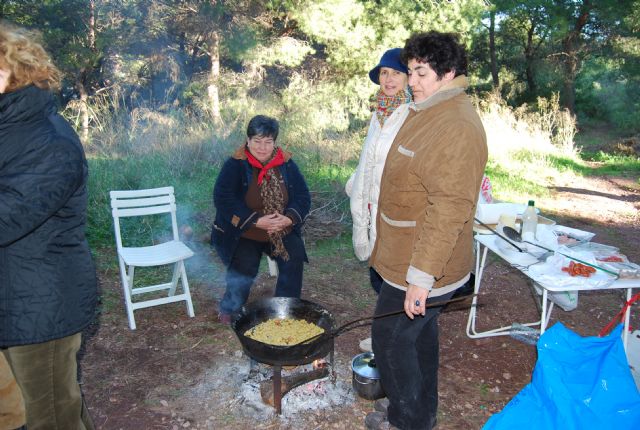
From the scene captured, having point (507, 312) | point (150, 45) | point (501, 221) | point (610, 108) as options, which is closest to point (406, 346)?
point (501, 221)

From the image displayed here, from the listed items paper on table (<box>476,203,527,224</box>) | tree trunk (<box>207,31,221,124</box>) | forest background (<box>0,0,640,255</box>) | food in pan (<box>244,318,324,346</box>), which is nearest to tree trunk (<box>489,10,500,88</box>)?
forest background (<box>0,0,640,255</box>)

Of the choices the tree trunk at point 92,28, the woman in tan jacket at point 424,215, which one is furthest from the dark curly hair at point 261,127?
the tree trunk at point 92,28

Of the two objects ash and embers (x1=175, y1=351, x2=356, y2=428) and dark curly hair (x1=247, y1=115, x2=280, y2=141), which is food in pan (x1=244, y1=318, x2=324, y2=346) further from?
dark curly hair (x1=247, y1=115, x2=280, y2=141)

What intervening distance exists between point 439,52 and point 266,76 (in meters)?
12.3

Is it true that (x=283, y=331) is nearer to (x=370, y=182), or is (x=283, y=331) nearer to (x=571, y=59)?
(x=370, y=182)

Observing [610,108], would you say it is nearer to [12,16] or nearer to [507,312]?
[507,312]

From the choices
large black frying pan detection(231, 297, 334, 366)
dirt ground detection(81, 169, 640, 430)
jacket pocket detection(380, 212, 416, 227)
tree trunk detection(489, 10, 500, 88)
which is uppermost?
tree trunk detection(489, 10, 500, 88)

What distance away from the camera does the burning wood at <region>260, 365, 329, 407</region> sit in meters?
3.00

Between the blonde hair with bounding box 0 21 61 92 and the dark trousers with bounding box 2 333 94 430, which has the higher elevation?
the blonde hair with bounding box 0 21 61 92

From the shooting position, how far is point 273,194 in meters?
3.85

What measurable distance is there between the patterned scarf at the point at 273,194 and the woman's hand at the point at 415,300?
1.81m

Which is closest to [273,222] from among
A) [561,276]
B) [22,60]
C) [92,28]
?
[561,276]

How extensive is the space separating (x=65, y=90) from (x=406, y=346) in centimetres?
1547

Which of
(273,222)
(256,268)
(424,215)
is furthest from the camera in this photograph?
(256,268)
